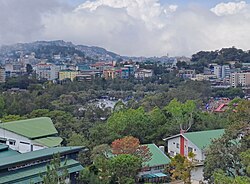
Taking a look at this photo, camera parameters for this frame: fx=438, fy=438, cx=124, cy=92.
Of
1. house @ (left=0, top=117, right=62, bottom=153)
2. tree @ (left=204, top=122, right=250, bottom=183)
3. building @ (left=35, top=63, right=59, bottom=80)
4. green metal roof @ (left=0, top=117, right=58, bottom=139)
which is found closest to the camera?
tree @ (left=204, top=122, right=250, bottom=183)

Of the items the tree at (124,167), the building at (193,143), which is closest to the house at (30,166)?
the tree at (124,167)

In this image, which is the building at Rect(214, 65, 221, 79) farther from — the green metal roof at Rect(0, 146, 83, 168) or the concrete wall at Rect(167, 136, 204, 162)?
the green metal roof at Rect(0, 146, 83, 168)

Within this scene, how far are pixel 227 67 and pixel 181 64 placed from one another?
20.8 ft

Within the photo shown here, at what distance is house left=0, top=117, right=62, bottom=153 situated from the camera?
16.2 meters

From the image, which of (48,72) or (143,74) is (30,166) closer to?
(143,74)

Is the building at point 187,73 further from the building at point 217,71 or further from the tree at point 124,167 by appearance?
the tree at point 124,167

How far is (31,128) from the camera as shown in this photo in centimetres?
1694

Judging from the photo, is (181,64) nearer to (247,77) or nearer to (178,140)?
(247,77)

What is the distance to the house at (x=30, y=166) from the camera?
11742 mm

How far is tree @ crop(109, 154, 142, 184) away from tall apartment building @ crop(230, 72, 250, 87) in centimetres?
4062

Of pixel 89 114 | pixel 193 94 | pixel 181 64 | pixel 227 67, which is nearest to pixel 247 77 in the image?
pixel 227 67

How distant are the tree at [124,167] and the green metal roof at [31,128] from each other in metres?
4.27

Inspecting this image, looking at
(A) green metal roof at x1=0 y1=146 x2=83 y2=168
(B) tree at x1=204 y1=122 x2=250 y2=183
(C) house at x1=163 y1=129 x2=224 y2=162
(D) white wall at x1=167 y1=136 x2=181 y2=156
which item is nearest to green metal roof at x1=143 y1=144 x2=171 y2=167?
(C) house at x1=163 y1=129 x2=224 y2=162

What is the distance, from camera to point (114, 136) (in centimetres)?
1769
